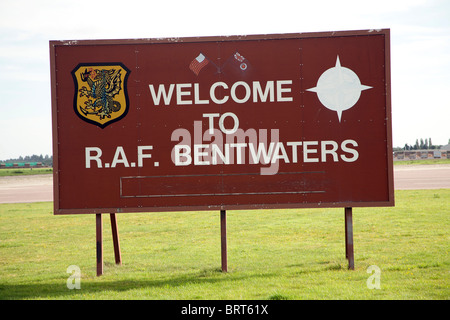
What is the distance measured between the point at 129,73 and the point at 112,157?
1.70 meters

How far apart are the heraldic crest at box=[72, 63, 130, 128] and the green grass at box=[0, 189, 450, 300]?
3223 mm

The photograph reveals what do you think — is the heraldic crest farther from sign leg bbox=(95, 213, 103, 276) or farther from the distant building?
the distant building

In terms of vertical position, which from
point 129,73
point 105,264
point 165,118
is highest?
point 129,73

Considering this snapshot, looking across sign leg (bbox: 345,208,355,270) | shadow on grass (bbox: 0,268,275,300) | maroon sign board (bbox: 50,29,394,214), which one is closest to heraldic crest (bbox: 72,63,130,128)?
maroon sign board (bbox: 50,29,394,214)

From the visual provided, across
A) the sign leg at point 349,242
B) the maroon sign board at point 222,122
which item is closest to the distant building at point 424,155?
the sign leg at point 349,242

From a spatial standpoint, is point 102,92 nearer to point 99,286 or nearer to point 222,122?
point 222,122

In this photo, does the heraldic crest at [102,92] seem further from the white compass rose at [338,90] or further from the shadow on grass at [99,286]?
the white compass rose at [338,90]

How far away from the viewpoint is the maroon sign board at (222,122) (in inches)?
343

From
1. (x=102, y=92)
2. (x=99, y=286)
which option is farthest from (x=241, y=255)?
(x=102, y=92)

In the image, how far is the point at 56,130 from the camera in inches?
348
